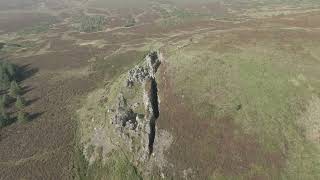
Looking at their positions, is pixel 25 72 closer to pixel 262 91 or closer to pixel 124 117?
pixel 124 117

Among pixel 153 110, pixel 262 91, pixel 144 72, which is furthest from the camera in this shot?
pixel 144 72

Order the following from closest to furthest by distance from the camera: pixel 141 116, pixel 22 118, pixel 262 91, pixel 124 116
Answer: pixel 262 91, pixel 124 116, pixel 141 116, pixel 22 118

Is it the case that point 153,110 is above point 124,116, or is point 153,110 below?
above

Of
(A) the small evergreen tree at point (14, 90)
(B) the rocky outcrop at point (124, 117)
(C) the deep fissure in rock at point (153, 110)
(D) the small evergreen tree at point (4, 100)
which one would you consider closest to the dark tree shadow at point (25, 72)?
(A) the small evergreen tree at point (14, 90)

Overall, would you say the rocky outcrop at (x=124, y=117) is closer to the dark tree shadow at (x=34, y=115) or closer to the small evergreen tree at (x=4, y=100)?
the dark tree shadow at (x=34, y=115)

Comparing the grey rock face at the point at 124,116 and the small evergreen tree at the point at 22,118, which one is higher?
the grey rock face at the point at 124,116

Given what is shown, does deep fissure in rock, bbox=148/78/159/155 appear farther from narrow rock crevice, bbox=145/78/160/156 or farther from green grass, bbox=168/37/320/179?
green grass, bbox=168/37/320/179

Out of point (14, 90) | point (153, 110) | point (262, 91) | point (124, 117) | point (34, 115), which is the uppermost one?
point (262, 91)

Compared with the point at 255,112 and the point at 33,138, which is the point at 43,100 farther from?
the point at 255,112

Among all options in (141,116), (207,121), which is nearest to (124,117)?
(141,116)

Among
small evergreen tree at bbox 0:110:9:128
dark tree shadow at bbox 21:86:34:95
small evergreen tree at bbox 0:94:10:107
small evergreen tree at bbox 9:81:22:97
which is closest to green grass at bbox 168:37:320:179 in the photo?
small evergreen tree at bbox 0:110:9:128

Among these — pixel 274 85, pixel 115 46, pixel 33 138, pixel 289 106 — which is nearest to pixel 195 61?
pixel 274 85
